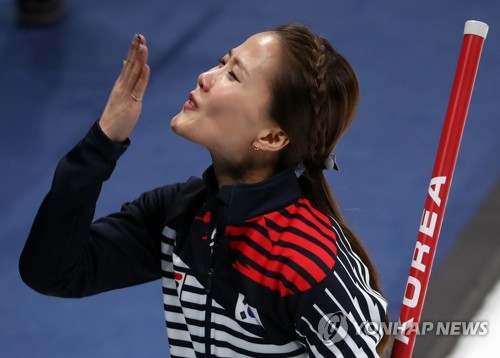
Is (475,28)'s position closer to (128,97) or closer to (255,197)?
(255,197)

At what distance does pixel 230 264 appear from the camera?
1.45 metres

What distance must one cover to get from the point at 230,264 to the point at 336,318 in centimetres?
18

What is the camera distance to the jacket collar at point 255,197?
1.44 meters

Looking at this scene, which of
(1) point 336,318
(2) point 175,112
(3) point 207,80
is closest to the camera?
(1) point 336,318

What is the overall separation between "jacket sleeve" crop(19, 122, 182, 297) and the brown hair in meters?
0.24

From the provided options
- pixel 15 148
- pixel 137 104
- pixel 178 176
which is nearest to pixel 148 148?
pixel 178 176

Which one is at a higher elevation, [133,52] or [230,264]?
[133,52]

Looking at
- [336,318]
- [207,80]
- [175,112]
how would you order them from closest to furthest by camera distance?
[336,318] → [207,80] → [175,112]

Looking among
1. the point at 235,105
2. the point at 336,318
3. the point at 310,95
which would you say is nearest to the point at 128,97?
the point at 235,105

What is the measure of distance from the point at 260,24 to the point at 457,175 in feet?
3.56

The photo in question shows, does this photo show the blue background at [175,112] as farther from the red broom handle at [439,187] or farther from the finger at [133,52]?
the finger at [133,52]

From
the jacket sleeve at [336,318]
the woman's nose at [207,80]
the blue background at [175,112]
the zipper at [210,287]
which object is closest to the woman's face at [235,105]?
the woman's nose at [207,80]

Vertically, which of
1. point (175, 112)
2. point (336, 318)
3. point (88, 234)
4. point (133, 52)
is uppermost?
point (175, 112)

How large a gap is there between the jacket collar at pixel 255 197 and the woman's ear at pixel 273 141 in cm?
4
